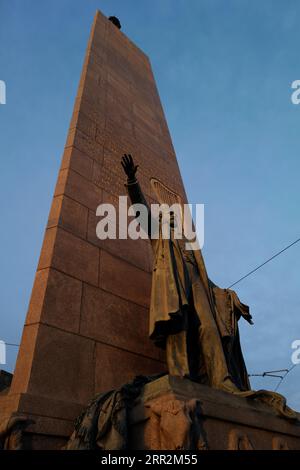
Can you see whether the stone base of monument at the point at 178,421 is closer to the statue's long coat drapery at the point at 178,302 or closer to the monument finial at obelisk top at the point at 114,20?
the statue's long coat drapery at the point at 178,302

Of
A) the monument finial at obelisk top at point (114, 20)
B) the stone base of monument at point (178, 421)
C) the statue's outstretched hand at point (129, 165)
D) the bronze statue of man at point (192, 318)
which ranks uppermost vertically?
the monument finial at obelisk top at point (114, 20)

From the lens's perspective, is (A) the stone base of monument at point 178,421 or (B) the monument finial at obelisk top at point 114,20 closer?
(A) the stone base of monument at point 178,421

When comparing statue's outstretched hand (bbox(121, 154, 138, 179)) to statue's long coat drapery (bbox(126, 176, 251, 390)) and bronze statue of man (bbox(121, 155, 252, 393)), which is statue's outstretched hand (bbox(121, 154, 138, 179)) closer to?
bronze statue of man (bbox(121, 155, 252, 393))

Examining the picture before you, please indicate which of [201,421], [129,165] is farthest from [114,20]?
[201,421]

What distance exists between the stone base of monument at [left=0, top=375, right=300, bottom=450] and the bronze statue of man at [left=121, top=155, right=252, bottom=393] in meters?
0.43

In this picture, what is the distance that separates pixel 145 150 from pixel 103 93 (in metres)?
1.61

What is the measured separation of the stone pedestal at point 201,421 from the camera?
333 cm

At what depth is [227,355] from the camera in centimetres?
514

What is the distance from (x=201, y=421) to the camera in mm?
3562

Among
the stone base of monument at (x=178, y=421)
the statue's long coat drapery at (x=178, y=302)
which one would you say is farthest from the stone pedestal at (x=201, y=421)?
the statue's long coat drapery at (x=178, y=302)

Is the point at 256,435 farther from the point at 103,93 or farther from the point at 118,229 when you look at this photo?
the point at 103,93

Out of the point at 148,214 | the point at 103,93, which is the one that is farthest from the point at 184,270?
the point at 103,93

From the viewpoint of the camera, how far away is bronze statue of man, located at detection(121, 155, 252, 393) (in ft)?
15.1

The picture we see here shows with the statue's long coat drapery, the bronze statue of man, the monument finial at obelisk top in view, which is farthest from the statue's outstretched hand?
the monument finial at obelisk top
